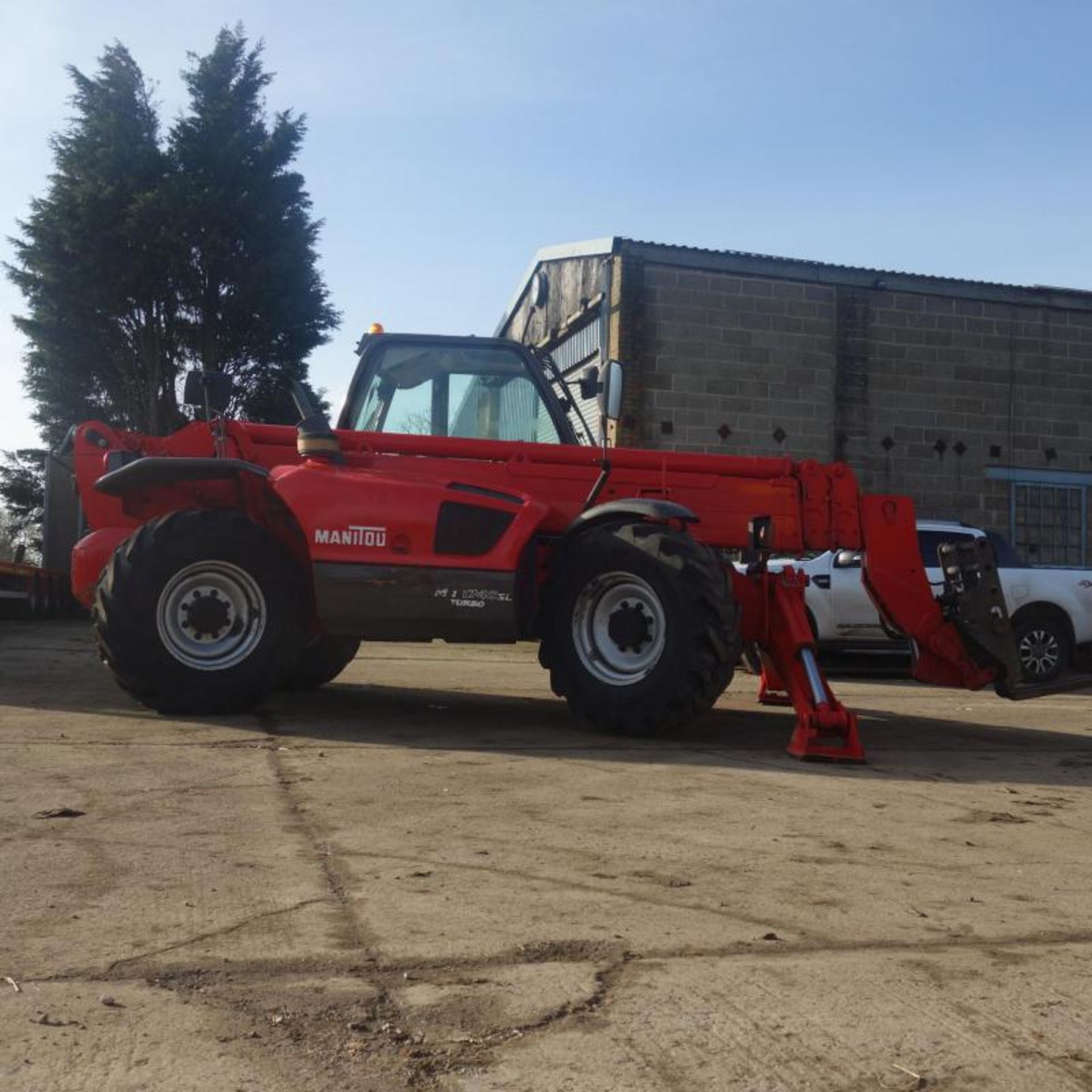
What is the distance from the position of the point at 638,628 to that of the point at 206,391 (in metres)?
2.89

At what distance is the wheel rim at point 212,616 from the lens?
7.71 m

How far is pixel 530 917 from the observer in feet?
12.1

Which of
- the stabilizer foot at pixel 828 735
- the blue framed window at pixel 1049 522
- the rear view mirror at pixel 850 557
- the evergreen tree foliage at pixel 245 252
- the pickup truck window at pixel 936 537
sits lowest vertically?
the stabilizer foot at pixel 828 735

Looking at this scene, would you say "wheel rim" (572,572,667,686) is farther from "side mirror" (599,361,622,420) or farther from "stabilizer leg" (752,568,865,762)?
"side mirror" (599,361,622,420)

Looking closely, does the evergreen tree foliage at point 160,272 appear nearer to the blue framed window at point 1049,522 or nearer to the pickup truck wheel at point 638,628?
the blue framed window at point 1049,522

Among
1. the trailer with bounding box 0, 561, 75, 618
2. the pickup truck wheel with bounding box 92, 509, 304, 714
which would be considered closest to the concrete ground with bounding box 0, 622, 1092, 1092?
the pickup truck wheel with bounding box 92, 509, 304, 714

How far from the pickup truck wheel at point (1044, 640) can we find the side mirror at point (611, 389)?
7.37 meters

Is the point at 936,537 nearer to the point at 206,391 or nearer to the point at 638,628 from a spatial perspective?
the point at 638,628

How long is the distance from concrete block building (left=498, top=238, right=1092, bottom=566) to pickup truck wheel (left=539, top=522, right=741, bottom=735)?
12.4m

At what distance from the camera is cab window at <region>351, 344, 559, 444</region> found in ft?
27.8

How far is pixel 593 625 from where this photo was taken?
742cm

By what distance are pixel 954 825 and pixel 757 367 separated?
1560cm

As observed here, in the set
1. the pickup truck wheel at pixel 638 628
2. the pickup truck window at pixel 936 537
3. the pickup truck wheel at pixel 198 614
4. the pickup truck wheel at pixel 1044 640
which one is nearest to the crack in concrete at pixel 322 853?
the pickup truck wheel at pixel 198 614

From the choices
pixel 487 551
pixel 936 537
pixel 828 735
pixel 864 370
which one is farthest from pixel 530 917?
pixel 864 370
